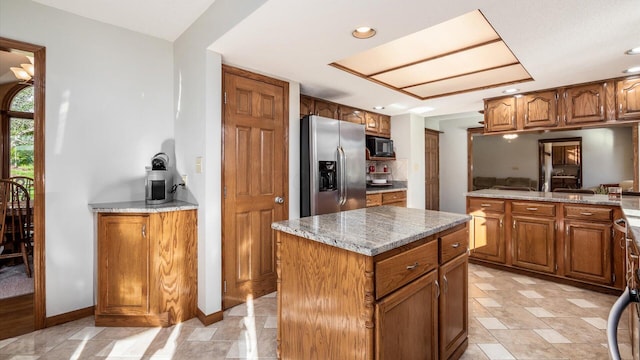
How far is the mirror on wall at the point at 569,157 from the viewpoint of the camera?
3.21m

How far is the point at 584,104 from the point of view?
3.23 meters

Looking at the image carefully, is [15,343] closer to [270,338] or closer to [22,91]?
[270,338]

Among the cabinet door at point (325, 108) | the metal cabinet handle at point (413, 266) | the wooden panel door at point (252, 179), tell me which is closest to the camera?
the metal cabinet handle at point (413, 266)

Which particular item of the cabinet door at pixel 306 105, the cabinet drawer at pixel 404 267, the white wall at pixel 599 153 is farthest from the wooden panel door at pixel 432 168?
the cabinet drawer at pixel 404 267

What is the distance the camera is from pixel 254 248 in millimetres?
2768

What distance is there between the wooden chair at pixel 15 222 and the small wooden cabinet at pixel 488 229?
5.09m

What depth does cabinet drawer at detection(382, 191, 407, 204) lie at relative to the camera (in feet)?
14.9

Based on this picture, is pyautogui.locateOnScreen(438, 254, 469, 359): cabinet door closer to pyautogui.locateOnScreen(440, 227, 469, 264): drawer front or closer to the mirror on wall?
pyautogui.locateOnScreen(440, 227, 469, 264): drawer front

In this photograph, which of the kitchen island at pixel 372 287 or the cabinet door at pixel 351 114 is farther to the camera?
the cabinet door at pixel 351 114

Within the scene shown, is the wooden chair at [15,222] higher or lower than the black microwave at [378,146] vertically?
lower

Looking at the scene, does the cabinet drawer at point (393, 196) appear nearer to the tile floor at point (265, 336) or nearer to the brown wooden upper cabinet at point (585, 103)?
the tile floor at point (265, 336)

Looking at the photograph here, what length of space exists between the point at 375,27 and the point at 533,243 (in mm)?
2976

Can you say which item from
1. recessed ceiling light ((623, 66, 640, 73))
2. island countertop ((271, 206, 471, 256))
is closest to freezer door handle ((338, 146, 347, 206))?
island countertop ((271, 206, 471, 256))

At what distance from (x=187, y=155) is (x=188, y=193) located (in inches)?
13.3
